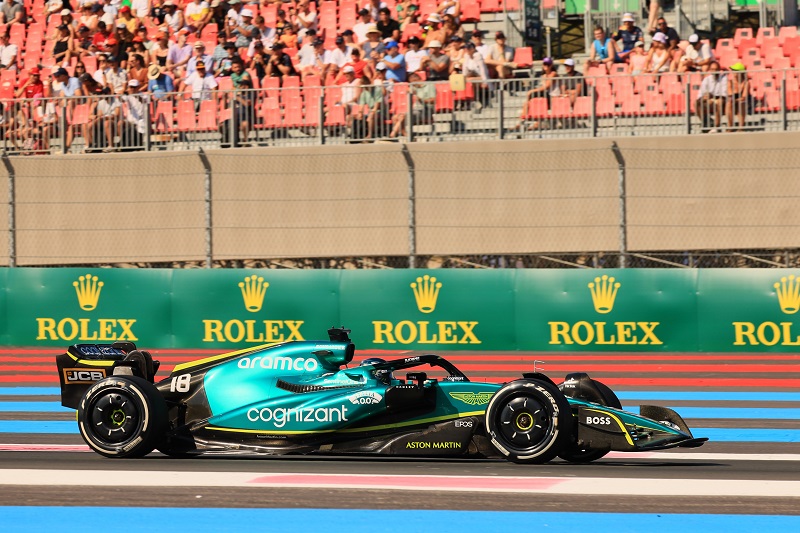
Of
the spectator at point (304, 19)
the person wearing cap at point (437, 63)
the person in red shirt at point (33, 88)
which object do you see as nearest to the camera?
the person wearing cap at point (437, 63)

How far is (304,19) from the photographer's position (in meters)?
19.0

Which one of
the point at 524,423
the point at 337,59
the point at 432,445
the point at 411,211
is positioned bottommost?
the point at 432,445

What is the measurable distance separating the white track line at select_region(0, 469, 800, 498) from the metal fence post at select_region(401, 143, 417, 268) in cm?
935

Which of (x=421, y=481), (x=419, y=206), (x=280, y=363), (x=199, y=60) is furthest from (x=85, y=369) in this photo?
(x=199, y=60)

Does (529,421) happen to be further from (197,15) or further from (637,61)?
(197,15)

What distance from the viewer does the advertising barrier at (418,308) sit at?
15102 millimetres

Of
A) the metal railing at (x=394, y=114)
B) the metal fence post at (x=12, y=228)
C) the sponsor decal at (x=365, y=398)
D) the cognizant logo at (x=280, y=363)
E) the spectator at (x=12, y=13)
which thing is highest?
the spectator at (x=12, y=13)

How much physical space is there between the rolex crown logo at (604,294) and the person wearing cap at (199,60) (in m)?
6.85

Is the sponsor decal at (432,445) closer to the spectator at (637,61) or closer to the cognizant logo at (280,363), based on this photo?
the cognizant logo at (280,363)

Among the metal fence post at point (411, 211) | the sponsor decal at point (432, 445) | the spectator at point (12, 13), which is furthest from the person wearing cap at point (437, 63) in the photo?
the sponsor decal at point (432, 445)

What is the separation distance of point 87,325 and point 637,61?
8147 millimetres

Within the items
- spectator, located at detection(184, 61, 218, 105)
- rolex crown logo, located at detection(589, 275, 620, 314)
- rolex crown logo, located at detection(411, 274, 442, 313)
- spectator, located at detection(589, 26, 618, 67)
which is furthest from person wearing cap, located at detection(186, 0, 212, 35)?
rolex crown logo, located at detection(589, 275, 620, 314)

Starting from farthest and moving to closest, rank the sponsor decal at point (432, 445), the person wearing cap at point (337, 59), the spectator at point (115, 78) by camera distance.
Result: 1. the spectator at point (115, 78)
2. the person wearing cap at point (337, 59)
3. the sponsor decal at point (432, 445)

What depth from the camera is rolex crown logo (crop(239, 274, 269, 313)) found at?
52.6ft
